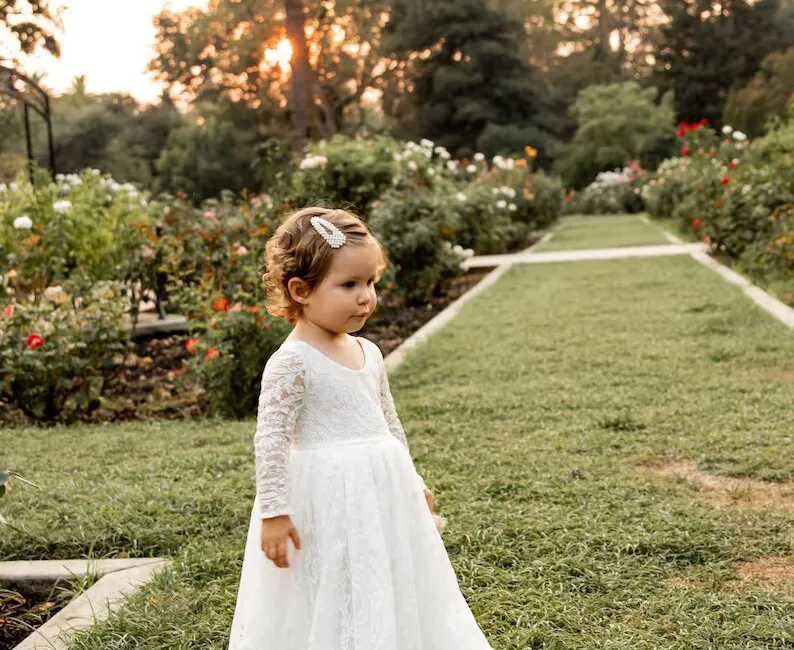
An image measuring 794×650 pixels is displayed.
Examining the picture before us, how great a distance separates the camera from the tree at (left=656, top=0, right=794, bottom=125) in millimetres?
41312

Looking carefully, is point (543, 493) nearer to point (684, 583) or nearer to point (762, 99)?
point (684, 583)

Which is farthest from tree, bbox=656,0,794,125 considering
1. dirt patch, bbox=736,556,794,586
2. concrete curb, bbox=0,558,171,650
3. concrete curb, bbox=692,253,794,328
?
concrete curb, bbox=0,558,171,650

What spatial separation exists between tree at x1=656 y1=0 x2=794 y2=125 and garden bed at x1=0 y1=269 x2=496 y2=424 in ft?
117

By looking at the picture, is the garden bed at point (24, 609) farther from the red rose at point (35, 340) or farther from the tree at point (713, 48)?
the tree at point (713, 48)

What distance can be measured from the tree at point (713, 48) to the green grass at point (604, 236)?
20112 millimetres

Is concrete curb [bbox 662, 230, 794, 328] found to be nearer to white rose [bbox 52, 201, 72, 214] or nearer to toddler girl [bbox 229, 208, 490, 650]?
toddler girl [bbox 229, 208, 490, 650]

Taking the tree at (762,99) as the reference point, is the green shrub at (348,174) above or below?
below

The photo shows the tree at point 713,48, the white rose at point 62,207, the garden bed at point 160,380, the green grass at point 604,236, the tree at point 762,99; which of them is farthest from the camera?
the tree at point 713,48

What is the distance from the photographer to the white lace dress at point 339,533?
200cm


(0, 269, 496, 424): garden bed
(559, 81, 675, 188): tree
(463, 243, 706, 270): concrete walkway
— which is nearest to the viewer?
(0, 269, 496, 424): garden bed

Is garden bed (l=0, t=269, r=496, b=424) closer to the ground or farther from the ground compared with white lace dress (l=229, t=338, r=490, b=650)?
closer to the ground

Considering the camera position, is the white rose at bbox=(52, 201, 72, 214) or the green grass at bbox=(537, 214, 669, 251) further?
the green grass at bbox=(537, 214, 669, 251)

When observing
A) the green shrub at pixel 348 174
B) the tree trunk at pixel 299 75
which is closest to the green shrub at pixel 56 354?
the green shrub at pixel 348 174

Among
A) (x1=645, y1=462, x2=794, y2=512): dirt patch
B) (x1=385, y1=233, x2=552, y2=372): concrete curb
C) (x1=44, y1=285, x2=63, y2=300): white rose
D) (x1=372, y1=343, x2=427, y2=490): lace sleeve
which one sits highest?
(x1=372, y1=343, x2=427, y2=490): lace sleeve
